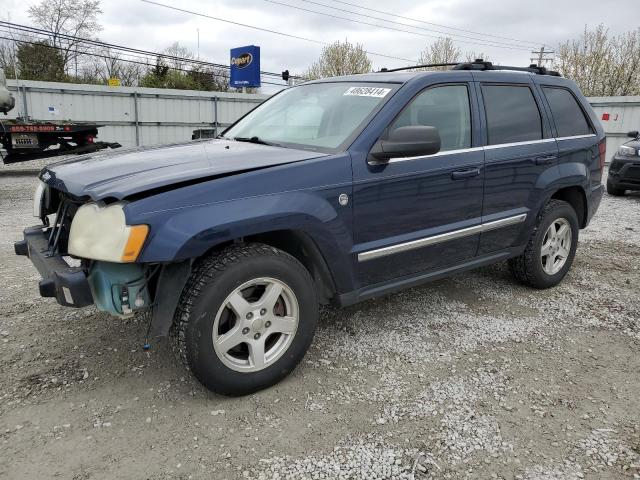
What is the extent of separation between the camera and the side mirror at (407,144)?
2.88 m

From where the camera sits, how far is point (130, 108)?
1606 centimetres

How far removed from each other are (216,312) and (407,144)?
1.40m

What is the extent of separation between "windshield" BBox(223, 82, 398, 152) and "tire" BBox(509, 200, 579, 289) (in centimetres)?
192

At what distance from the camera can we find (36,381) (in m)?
2.88

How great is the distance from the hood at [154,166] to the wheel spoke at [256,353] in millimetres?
919

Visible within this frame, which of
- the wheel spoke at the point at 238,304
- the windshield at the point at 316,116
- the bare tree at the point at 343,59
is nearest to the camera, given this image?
the wheel spoke at the point at 238,304

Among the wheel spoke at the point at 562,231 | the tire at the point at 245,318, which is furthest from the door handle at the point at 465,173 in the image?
the wheel spoke at the point at 562,231

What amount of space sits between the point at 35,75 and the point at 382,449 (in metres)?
36.6

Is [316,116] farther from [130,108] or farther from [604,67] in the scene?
[604,67]

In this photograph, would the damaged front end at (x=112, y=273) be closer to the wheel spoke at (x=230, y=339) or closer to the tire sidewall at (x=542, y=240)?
the wheel spoke at (x=230, y=339)

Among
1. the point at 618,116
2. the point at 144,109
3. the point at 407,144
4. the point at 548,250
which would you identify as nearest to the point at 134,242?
the point at 407,144

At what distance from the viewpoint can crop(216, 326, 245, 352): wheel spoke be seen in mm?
2615

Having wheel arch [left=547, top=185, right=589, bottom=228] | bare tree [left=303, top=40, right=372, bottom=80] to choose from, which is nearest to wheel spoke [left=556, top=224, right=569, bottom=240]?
wheel arch [left=547, top=185, right=589, bottom=228]

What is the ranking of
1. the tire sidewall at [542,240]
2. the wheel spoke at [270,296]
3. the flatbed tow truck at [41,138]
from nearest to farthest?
the wheel spoke at [270,296] → the tire sidewall at [542,240] → the flatbed tow truck at [41,138]
